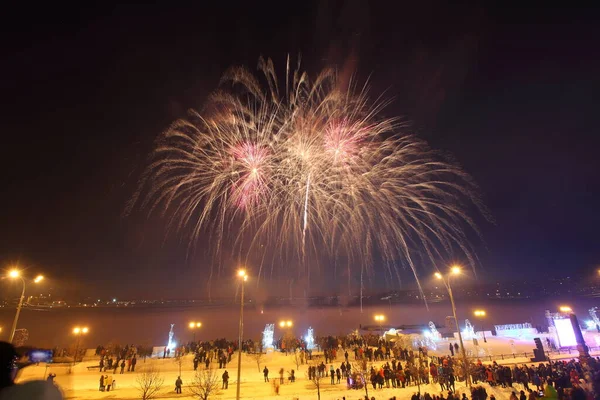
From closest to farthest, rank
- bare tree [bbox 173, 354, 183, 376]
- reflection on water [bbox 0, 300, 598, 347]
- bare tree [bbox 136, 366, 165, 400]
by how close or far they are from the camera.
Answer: bare tree [bbox 136, 366, 165, 400] < bare tree [bbox 173, 354, 183, 376] < reflection on water [bbox 0, 300, 598, 347]

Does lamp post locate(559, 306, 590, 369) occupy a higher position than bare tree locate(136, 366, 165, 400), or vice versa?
lamp post locate(559, 306, 590, 369)

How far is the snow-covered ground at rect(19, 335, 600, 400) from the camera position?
69.0 feet

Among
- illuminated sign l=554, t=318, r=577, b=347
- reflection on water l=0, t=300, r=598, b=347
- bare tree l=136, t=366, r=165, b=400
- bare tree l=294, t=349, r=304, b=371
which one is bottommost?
bare tree l=136, t=366, r=165, b=400

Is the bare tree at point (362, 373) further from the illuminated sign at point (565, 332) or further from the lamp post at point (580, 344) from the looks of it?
the illuminated sign at point (565, 332)

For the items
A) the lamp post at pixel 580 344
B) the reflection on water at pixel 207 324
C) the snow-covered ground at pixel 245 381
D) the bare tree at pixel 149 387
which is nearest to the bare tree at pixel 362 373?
the snow-covered ground at pixel 245 381

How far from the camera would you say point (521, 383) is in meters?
21.7

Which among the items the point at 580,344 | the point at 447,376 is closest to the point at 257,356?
the point at 447,376

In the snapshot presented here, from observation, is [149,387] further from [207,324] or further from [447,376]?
[207,324]

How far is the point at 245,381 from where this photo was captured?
25.3 meters

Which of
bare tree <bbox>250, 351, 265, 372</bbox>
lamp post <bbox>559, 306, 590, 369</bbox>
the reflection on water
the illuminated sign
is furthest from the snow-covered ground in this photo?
the reflection on water

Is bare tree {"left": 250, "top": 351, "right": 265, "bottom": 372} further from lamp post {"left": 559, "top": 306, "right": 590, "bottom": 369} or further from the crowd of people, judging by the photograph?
lamp post {"left": 559, "top": 306, "right": 590, "bottom": 369}

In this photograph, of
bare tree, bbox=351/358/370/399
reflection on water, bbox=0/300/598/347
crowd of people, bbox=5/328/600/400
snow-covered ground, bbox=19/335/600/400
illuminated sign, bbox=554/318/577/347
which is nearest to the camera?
crowd of people, bbox=5/328/600/400

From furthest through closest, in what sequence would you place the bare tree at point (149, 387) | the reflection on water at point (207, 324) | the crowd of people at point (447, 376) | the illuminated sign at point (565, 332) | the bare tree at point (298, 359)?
the reflection on water at point (207, 324)
the illuminated sign at point (565, 332)
the bare tree at point (298, 359)
the bare tree at point (149, 387)
the crowd of people at point (447, 376)

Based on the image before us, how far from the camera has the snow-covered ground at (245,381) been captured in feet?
69.0
